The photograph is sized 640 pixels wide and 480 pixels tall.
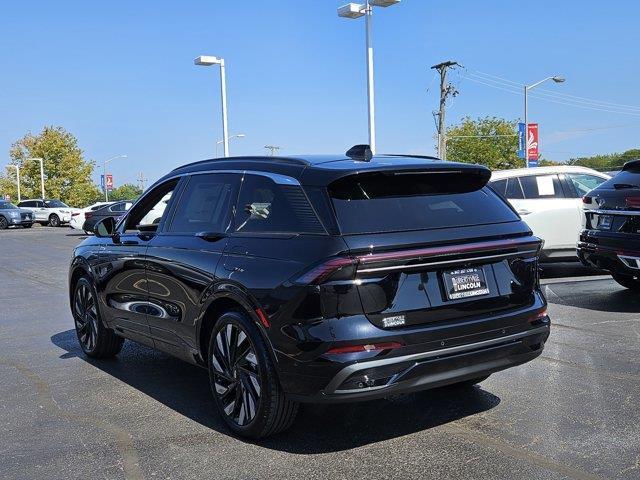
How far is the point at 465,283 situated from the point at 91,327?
3.95 meters

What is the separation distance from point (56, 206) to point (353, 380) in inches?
1753

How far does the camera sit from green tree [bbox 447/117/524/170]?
256 ft

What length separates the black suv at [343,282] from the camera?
11.9 feet

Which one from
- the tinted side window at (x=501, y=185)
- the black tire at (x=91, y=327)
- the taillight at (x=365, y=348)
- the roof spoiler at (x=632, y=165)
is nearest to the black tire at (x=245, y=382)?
the taillight at (x=365, y=348)

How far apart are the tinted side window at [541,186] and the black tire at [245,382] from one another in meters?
7.55

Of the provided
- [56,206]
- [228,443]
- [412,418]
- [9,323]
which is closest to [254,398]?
[228,443]

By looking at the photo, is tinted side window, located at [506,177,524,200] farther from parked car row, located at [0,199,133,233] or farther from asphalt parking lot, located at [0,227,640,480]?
parked car row, located at [0,199,133,233]

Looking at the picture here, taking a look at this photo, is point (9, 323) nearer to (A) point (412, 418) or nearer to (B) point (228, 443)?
(B) point (228, 443)

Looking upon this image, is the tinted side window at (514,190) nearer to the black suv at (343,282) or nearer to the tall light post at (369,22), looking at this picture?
the black suv at (343,282)

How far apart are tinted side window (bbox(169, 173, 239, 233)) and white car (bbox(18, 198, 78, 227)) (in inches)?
1567

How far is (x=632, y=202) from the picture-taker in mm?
7535

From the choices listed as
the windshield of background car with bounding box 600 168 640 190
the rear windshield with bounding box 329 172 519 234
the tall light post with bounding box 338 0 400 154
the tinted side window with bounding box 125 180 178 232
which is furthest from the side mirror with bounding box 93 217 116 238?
the tall light post with bounding box 338 0 400 154

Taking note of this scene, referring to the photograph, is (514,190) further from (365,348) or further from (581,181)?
(365,348)

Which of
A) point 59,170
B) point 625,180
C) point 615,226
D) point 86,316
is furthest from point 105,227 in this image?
point 59,170
